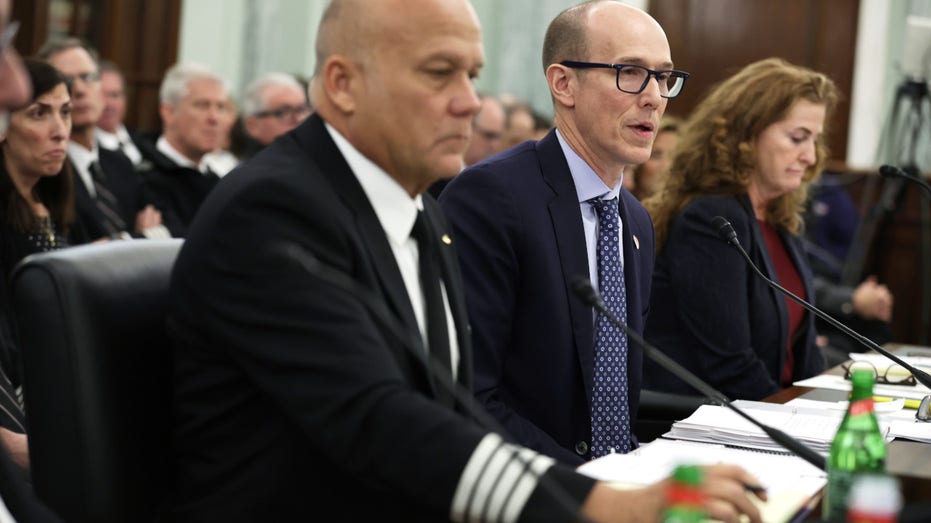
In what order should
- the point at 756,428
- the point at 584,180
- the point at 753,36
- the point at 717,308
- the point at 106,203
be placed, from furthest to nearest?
the point at 753,36 < the point at 106,203 < the point at 717,308 < the point at 584,180 < the point at 756,428

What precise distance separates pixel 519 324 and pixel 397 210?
2.48 feet

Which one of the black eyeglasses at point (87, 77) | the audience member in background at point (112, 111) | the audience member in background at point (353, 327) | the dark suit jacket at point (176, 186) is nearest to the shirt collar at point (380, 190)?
the audience member in background at point (353, 327)

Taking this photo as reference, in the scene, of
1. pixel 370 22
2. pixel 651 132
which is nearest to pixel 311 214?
pixel 370 22

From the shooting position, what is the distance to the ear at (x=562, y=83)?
7.80 feet

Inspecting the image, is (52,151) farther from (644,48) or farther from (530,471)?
(530,471)

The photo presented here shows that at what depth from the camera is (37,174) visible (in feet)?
10.7

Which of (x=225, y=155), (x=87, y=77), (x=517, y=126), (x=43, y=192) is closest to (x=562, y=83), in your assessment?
(x=43, y=192)

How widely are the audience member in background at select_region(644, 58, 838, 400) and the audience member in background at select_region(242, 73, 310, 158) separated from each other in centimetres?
321

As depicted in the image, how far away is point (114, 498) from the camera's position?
1327 millimetres

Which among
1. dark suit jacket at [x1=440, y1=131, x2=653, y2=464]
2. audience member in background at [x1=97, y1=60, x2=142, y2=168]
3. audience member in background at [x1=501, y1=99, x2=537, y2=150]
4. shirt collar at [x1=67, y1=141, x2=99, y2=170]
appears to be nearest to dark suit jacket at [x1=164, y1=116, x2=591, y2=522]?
dark suit jacket at [x1=440, y1=131, x2=653, y2=464]

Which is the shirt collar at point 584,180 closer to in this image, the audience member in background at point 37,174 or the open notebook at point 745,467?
the open notebook at point 745,467

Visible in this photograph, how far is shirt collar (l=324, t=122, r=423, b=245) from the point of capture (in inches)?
57.2

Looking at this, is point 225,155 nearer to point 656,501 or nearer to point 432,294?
point 432,294

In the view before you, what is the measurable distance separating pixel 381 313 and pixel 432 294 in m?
0.19
